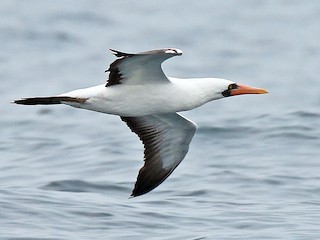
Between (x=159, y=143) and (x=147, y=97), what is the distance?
1.35 m

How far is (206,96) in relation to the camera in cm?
1230

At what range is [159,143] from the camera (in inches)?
533

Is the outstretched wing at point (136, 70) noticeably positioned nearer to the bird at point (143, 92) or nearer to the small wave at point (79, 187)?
the bird at point (143, 92)

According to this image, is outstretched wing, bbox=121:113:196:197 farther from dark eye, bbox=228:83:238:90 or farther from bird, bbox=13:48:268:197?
dark eye, bbox=228:83:238:90

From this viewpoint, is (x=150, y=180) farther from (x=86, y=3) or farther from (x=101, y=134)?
(x=86, y=3)

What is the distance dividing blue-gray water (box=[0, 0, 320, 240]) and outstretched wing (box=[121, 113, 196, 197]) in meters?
0.62

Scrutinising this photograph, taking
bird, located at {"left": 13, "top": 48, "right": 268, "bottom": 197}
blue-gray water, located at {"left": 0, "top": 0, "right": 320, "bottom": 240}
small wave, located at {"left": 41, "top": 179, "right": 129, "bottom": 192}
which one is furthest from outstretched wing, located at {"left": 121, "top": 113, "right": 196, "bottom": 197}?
small wave, located at {"left": 41, "top": 179, "right": 129, "bottom": 192}

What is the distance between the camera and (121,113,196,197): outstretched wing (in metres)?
13.4

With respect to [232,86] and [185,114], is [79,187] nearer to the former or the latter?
[232,86]

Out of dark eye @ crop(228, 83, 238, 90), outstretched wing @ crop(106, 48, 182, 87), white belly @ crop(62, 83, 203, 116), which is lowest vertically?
white belly @ crop(62, 83, 203, 116)

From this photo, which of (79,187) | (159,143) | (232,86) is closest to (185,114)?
(79,187)

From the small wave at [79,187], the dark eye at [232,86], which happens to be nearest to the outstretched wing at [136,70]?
the dark eye at [232,86]

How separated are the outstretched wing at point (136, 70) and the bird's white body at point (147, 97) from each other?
0.06 metres

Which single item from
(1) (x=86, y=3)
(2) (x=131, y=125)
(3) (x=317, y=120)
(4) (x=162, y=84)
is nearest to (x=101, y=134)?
(3) (x=317, y=120)
